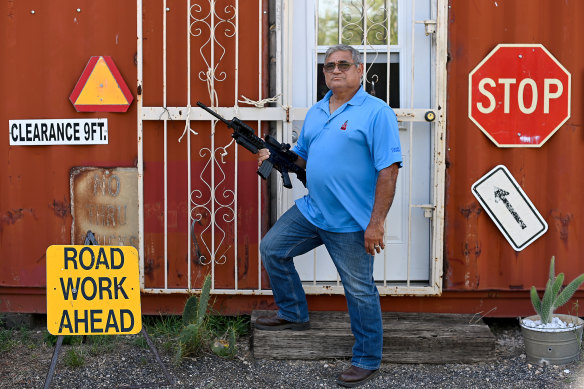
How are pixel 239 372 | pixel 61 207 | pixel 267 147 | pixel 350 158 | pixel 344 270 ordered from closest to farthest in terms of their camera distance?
1. pixel 350 158
2. pixel 344 270
3. pixel 267 147
4. pixel 239 372
5. pixel 61 207

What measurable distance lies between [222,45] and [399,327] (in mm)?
2330

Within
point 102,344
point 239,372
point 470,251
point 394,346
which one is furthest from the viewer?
point 470,251

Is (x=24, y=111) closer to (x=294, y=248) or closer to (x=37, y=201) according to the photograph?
(x=37, y=201)

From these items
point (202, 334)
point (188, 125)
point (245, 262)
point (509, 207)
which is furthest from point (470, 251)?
point (188, 125)

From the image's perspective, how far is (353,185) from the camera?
408 centimetres

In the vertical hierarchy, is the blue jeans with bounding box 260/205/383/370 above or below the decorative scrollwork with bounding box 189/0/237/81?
Answer: below

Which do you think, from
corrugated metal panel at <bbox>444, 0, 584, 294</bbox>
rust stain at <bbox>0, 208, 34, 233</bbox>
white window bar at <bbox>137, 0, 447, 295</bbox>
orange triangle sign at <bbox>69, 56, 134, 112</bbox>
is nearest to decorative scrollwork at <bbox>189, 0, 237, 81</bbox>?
white window bar at <bbox>137, 0, 447, 295</bbox>

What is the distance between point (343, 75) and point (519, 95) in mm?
1535

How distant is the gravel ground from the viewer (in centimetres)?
427

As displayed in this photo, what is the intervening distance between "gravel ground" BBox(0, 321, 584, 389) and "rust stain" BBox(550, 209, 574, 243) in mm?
915

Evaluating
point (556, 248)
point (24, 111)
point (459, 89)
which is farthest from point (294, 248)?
point (24, 111)

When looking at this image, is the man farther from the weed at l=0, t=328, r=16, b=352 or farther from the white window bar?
the weed at l=0, t=328, r=16, b=352

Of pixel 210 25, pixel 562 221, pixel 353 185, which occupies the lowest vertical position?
pixel 562 221

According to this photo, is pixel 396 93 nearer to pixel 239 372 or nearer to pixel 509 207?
pixel 509 207
